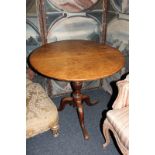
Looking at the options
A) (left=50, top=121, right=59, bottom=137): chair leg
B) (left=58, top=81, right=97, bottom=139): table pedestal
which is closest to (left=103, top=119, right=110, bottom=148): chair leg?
(left=58, top=81, right=97, bottom=139): table pedestal

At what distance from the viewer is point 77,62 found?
221 centimetres

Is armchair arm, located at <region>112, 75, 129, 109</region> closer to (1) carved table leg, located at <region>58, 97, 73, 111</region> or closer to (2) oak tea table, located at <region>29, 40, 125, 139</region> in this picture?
(2) oak tea table, located at <region>29, 40, 125, 139</region>

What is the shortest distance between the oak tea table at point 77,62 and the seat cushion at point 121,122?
39 cm

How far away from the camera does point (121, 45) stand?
118 inches

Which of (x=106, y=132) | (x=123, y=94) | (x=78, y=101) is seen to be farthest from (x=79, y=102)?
(x=123, y=94)

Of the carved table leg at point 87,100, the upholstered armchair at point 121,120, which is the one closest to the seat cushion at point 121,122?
the upholstered armchair at point 121,120

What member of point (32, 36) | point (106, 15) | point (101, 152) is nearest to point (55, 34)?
point (32, 36)

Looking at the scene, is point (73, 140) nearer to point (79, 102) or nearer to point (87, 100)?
point (79, 102)

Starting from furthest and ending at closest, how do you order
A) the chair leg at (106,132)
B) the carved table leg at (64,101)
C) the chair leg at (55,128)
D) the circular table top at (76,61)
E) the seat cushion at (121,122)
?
the carved table leg at (64,101)
the chair leg at (55,128)
the chair leg at (106,132)
the circular table top at (76,61)
the seat cushion at (121,122)

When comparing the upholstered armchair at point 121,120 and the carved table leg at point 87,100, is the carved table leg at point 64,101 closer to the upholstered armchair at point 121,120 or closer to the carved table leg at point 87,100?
the carved table leg at point 87,100

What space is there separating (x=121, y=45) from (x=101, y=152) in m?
1.53

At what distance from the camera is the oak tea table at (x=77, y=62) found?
1989 millimetres

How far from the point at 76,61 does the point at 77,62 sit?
0.11ft

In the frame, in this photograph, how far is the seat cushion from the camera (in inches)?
71.8
